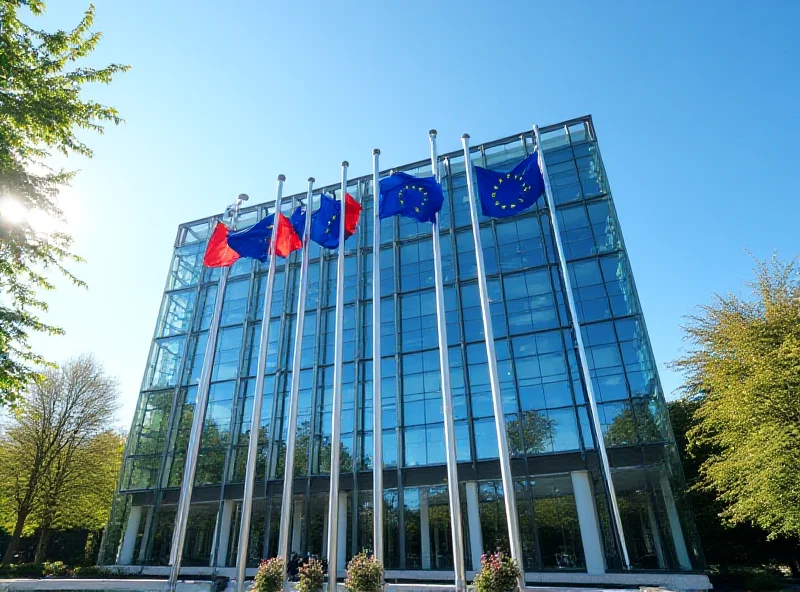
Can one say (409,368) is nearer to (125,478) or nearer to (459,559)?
(459,559)

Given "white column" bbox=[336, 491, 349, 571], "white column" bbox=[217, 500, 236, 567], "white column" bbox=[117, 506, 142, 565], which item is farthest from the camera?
"white column" bbox=[117, 506, 142, 565]

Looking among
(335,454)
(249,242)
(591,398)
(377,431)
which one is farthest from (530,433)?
(249,242)

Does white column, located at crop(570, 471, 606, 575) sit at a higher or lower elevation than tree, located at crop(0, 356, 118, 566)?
lower

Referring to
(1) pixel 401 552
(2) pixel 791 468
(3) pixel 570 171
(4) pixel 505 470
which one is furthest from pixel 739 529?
(4) pixel 505 470

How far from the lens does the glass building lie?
76.2 ft

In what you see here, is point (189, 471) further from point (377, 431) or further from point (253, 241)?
point (253, 241)

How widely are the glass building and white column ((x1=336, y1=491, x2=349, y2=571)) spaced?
4.3 inches

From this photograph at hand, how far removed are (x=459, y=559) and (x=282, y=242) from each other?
480 inches

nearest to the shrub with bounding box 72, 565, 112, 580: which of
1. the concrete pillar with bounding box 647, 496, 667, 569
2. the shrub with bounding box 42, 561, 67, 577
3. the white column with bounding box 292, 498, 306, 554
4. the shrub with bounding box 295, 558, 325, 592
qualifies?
the shrub with bounding box 42, 561, 67, 577

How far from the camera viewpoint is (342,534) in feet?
87.1

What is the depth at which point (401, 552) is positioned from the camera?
24750 millimetres

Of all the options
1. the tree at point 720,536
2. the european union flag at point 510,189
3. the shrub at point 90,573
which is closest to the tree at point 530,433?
the tree at point 720,536

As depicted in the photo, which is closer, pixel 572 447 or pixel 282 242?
pixel 282 242

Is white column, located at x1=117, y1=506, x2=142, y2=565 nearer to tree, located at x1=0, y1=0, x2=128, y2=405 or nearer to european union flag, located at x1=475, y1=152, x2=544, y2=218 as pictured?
tree, located at x1=0, y1=0, x2=128, y2=405
